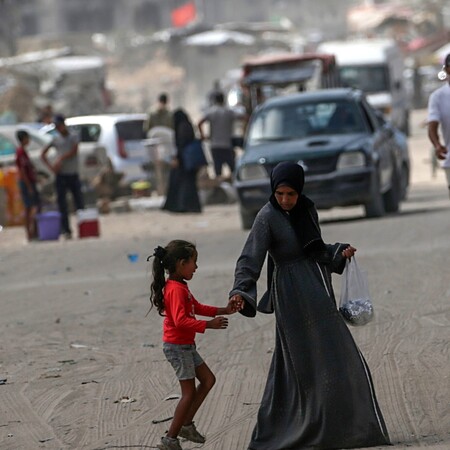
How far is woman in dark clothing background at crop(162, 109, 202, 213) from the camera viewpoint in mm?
19906

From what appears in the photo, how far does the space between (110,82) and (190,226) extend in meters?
61.7

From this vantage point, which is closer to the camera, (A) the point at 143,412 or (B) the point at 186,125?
(A) the point at 143,412

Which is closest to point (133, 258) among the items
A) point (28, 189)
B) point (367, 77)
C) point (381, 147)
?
point (381, 147)

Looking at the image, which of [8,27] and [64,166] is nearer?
[64,166]

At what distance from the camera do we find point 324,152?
1661 cm

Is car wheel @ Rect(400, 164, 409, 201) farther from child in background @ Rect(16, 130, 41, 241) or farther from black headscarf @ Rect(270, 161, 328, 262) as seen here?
black headscarf @ Rect(270, 161, 328, 262)

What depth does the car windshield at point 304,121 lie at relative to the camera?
17312 mm

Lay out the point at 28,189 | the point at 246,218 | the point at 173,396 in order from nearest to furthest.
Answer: the point at 173,396 < the point at 246,218 < the point at 28,189

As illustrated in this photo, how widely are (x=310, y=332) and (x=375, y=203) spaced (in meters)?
10.9

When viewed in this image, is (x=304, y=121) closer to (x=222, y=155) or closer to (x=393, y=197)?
(x=393, y=197)

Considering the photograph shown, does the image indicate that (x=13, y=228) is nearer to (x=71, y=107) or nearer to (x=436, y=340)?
(x=436, y=340)

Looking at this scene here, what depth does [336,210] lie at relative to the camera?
2066cm

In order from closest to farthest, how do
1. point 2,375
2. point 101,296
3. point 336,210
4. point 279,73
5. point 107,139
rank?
point 2,375 < point 101,296 < point 336,210 < point 107,139 < point 279,73

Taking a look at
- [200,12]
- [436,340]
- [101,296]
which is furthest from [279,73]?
[200,12]
